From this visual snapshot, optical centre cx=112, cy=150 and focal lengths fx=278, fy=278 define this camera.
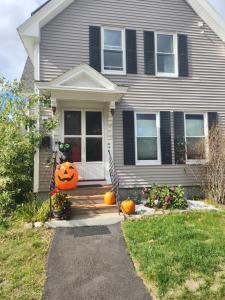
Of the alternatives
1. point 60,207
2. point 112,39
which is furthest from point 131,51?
point 60,207

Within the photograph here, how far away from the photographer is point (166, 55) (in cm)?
988

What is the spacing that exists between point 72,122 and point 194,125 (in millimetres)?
4256

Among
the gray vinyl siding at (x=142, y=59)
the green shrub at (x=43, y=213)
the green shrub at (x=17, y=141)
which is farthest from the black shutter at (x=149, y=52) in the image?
the green shrub at (x=43, y=213)

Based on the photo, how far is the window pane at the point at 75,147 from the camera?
8807 millimetres

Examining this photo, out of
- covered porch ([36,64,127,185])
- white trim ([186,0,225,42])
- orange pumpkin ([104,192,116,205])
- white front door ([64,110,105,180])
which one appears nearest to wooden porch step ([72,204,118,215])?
orange pumpkin ([104,192,116,205])

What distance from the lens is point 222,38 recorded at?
10.2 metres

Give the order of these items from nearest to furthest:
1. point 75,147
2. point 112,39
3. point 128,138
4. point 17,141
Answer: point 17,141
point 75,147
point 128,138
point 112,39

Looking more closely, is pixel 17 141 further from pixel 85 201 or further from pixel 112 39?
pixel 112 39

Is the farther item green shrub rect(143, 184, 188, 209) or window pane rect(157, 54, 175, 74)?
window pane rect(157, 54, 175, 74)

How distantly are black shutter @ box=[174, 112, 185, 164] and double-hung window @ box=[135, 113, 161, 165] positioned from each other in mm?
622

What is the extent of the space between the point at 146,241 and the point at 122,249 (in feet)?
1.70

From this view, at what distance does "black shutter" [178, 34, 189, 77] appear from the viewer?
9.78 meters

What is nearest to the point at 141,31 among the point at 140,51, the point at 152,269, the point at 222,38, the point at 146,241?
the point at 140,51

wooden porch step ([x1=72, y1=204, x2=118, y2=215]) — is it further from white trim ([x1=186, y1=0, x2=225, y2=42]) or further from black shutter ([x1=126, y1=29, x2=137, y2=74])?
white trim ([x1=186, y1=0, x2=225, y2=42])
